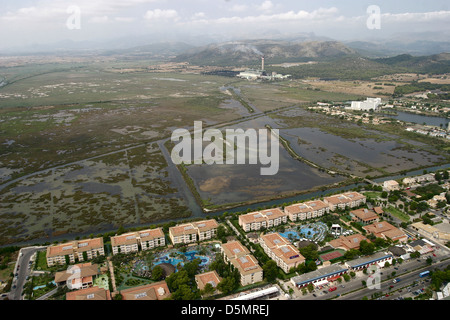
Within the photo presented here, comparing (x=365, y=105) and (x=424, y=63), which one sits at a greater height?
(x=424, y=63)

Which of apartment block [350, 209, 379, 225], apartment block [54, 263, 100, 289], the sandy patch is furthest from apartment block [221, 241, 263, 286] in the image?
apartment block [350, 209, 379, 225]

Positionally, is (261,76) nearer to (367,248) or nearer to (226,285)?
(367,248)

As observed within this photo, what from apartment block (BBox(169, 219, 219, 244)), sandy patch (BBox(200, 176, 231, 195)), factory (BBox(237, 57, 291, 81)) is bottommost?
apartment block (BBox(169, 219, 219, 244))

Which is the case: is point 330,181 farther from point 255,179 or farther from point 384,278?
point 384,278

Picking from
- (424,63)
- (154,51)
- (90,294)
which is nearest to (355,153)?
(90,294)

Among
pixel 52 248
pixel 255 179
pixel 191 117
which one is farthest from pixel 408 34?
pixel 52 248

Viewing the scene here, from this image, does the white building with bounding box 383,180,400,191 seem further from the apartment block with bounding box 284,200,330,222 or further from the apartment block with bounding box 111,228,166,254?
the apartment block with bounding box 111,228,166,254
